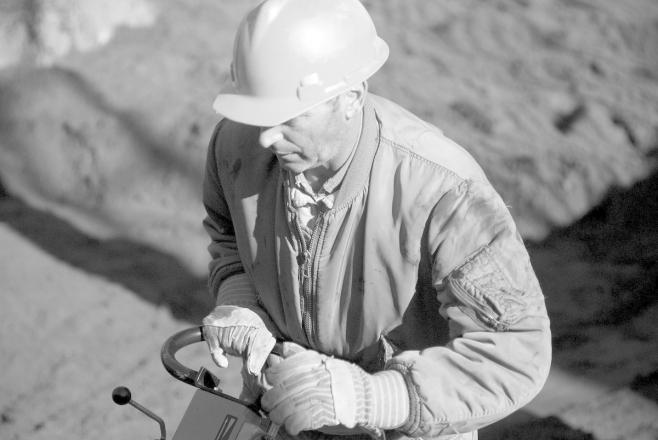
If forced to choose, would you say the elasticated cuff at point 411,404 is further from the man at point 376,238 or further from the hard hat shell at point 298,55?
the hard hat shell at point 298,55

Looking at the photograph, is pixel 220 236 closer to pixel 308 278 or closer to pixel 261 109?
pixel 308 278

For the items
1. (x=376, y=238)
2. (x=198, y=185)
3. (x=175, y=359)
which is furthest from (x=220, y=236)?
(x=198, y=185)

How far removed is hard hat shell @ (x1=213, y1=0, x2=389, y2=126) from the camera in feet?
5.80

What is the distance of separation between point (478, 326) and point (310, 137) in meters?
0.50

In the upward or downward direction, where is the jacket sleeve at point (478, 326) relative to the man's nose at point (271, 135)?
downward

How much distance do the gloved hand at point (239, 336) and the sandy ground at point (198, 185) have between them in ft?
5.51

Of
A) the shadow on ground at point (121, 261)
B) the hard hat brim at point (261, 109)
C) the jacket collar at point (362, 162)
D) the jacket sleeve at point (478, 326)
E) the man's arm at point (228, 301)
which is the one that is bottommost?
the shadow on ground at point (121, 261)

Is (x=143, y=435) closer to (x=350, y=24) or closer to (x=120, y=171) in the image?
(x=120, y=171)

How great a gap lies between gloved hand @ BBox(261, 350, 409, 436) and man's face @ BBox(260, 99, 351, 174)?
411 mm

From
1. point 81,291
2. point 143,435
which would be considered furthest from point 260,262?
point 81,291

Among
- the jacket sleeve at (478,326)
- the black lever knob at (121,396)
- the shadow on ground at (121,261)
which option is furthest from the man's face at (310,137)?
the shadow on ground at (121,261)

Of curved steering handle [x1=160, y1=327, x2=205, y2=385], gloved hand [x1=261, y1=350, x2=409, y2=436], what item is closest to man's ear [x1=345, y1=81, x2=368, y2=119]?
gloved hand [x1=261, y1=350, x2=409, y2=436]

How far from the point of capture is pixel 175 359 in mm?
1998

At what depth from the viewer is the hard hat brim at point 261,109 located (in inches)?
70.4
